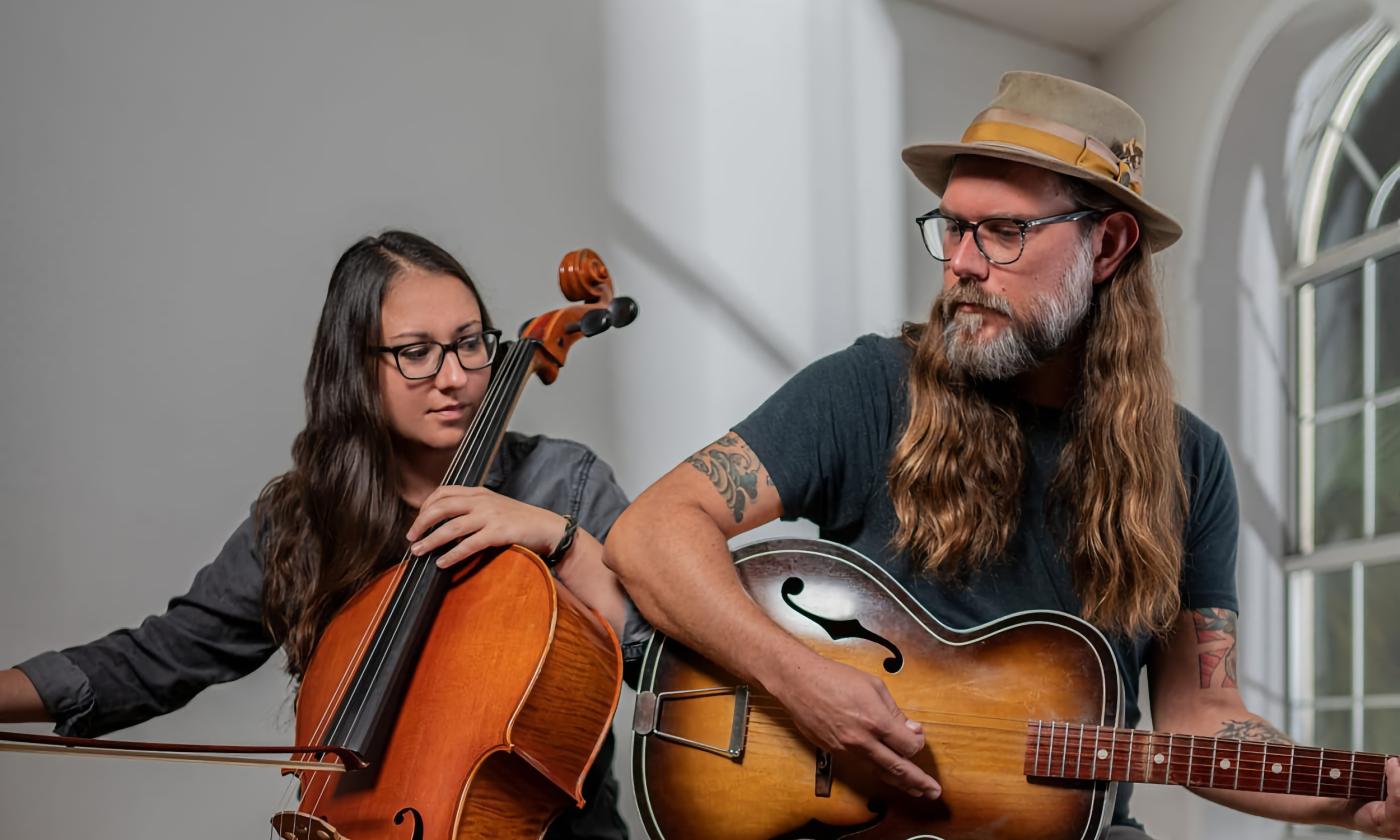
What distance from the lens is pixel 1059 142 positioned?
2029mm

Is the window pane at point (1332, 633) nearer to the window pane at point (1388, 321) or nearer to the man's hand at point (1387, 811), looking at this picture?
the window pane at point (1388, 321)

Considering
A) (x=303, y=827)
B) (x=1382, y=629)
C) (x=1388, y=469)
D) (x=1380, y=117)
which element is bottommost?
(x=303, y=827)

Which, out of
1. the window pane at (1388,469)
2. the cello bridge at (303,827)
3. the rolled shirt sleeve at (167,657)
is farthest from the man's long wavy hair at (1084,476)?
the window pane at (1388,469)

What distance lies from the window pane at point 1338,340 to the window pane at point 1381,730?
2.93 ft

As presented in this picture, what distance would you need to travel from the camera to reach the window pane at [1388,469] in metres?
3.55

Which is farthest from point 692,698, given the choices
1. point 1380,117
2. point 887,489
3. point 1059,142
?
point 1380,117

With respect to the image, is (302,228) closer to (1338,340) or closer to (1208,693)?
(1208,693)

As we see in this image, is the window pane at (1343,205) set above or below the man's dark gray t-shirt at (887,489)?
above

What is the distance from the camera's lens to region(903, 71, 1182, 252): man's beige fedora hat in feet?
6.63

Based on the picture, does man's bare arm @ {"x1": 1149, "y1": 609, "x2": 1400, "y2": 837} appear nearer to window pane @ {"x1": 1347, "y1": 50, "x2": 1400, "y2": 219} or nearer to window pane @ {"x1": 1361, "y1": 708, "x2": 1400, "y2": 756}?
window pane @ {"x1": 1361, "y1": 708, "x2": 1400, "y2": 756}

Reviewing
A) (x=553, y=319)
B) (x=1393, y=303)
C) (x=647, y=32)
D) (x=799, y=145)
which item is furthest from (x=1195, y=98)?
(x=553, y=319)

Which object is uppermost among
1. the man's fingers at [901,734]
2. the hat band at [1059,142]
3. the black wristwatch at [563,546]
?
the hat band at [1059,142]

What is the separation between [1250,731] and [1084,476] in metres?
0.46

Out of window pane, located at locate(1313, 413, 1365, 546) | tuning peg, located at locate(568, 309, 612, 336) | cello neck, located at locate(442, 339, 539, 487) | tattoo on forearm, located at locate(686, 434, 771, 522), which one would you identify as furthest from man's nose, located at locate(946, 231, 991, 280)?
window pane, located at locate(1313, 413, 1365, 546)
